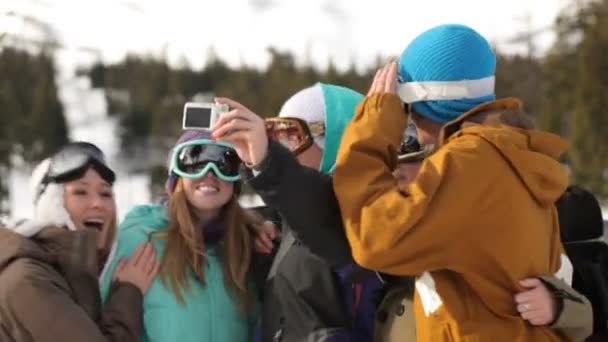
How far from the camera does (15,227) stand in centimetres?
254

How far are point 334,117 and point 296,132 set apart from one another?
0.15 m

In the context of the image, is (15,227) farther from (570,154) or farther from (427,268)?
(570,154)

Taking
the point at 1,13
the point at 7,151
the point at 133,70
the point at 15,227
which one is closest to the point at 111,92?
the point at 133,70

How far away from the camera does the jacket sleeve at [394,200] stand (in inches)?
70.2

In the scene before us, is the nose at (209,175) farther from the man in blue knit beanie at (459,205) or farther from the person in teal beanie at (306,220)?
the man in blue knit beanie at (459,205)

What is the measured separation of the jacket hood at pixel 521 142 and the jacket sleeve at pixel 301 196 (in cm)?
32

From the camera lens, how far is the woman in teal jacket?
2.65m

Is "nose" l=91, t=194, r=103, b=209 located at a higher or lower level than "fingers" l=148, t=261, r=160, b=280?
higher

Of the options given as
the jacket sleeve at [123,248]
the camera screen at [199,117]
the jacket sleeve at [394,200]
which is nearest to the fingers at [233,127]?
the camera screen at [199,117]

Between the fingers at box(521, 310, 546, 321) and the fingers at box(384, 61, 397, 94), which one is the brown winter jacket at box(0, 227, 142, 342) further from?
the fingers at box(521, 310, 546, 321)

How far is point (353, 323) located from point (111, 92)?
1976 inches

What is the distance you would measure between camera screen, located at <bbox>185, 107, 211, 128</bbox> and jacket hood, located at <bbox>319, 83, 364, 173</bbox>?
25.5 inches

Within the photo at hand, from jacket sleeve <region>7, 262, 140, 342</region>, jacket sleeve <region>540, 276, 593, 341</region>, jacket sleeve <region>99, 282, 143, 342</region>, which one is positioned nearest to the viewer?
jacket sleeve <region>540, 276, 593, 341</region>

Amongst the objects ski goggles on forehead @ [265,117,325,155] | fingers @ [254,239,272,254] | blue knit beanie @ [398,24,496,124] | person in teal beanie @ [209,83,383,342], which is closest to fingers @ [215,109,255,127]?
person in teal beanie @ [209,83,383,342]
